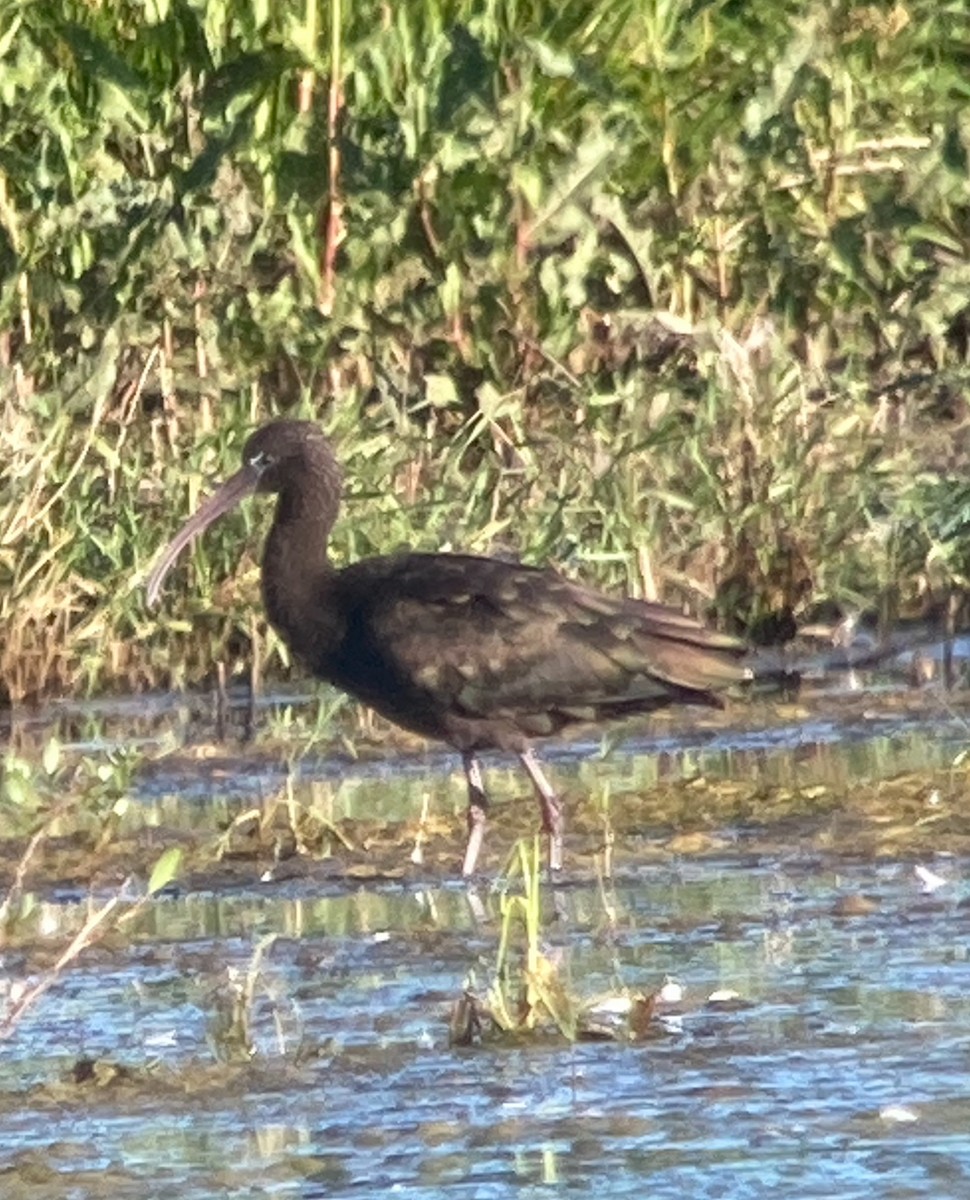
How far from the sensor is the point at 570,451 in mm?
11430

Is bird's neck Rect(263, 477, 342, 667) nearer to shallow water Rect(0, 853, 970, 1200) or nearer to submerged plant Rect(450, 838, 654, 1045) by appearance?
shallow water Rect(0, 853, 970, 1200)

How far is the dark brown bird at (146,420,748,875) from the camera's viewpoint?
9.32 m

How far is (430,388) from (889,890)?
417cm

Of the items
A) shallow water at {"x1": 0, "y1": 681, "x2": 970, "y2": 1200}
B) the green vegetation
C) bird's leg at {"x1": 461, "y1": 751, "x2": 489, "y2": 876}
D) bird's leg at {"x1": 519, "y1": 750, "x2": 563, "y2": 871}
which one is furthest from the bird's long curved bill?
shallow water at {"x1": 0, "y1": 681, "x2": 970, "y2": 1200}

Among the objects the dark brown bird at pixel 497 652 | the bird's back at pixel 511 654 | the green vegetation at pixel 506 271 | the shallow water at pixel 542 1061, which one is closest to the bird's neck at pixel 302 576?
the dark brown bird at pixel 497 652

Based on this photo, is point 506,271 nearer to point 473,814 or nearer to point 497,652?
point 497,652

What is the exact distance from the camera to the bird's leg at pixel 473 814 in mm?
8711

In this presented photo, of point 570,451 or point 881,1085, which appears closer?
point 881,1085

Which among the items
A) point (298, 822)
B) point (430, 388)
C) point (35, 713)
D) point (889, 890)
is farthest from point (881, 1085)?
point (430, 388)

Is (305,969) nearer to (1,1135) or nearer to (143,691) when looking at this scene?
(1,1135)

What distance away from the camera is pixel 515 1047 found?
6.57 m

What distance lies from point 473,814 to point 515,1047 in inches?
92.0

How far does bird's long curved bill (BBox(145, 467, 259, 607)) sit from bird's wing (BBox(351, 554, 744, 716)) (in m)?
0.96

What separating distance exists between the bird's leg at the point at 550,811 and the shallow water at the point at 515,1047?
146 mm
